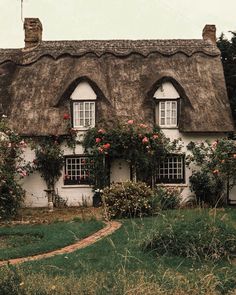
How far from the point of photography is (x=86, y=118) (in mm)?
24516

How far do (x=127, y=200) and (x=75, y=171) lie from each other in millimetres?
6797

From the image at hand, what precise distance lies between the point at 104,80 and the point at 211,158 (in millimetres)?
6417

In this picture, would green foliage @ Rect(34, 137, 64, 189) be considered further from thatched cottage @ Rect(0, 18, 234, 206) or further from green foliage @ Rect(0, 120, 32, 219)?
green foliage @ Rect(0, 120, 32, 219)

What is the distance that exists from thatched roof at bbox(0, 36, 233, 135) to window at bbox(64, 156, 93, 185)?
1.52 metres

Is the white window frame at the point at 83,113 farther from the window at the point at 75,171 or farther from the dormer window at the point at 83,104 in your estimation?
the window at the point at 75,171

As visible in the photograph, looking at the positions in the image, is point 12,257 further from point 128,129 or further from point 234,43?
point 234,43

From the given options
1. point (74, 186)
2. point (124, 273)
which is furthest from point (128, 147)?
point (124, 273)

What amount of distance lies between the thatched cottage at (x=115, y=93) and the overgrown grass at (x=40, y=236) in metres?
7.84

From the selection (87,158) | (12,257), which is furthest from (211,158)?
(12,257)

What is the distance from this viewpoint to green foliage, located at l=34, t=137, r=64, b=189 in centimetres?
2325

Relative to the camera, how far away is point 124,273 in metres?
7.80

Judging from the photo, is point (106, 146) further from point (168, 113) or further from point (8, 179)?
point (8, 179)

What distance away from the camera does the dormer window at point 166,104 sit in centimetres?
2447

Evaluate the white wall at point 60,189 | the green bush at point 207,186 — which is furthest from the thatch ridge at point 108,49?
the green bush at point 207,186
